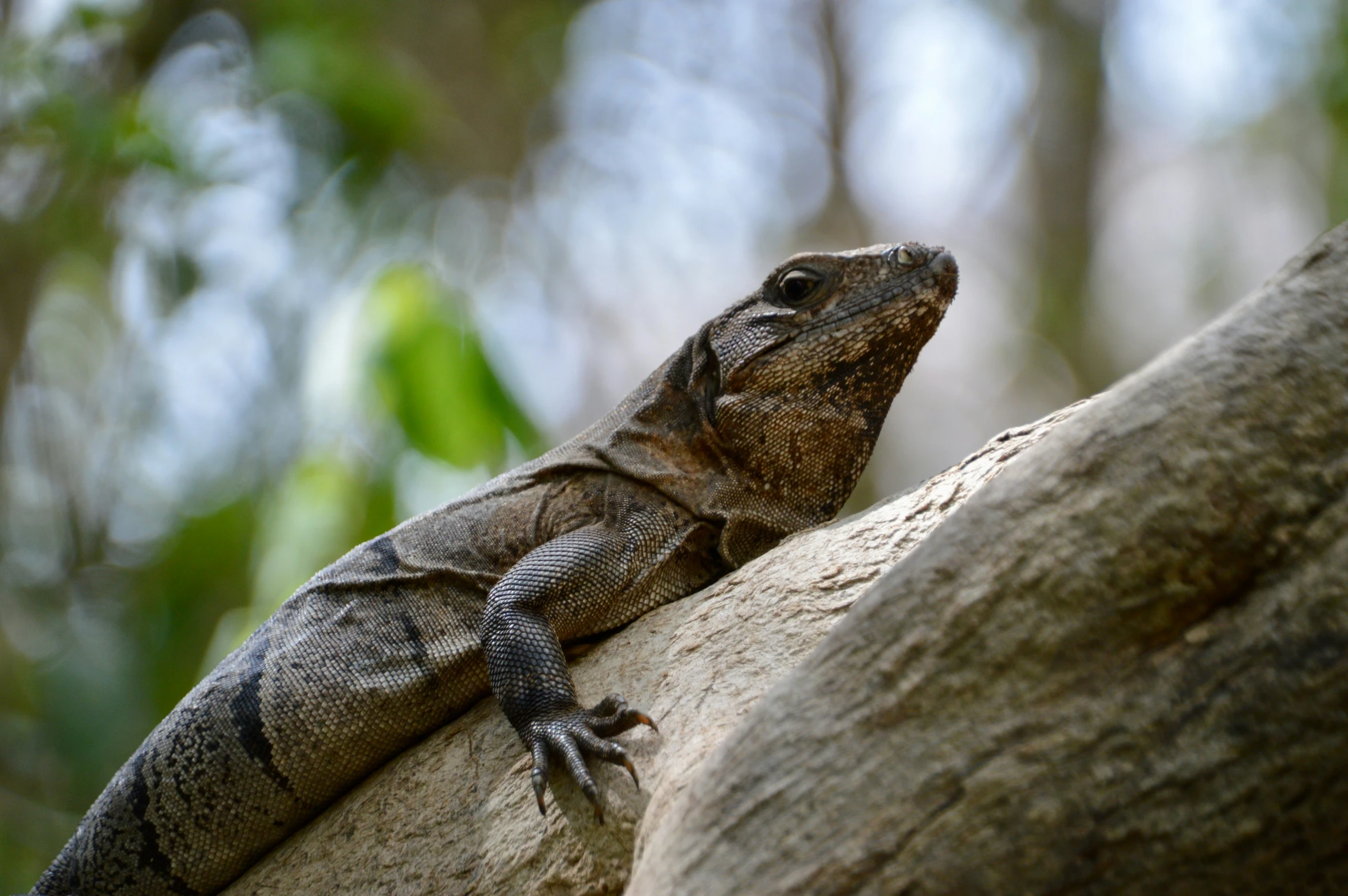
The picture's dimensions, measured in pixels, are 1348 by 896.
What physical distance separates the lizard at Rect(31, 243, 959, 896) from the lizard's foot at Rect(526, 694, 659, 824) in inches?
22.9

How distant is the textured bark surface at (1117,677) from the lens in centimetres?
192

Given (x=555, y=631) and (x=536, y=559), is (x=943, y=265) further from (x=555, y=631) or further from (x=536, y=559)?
(x=555, y=631)

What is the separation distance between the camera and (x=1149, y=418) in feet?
7.18

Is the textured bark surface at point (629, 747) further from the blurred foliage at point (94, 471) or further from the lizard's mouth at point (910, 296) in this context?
the blurred foliage at point (94, 471)

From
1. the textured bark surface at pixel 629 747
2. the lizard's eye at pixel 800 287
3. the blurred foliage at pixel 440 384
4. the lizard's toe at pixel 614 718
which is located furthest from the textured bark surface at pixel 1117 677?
the blurred foliage at pixel 440 384

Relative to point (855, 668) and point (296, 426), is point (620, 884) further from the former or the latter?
point (296, 426)

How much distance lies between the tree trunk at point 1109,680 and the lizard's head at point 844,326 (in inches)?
67.0

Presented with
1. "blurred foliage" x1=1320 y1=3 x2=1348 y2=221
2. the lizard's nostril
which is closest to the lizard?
A: the lizard's nostril

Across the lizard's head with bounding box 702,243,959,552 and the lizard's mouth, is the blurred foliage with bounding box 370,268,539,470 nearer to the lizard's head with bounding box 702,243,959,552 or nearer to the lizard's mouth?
the lizard's head with bounding box 702,243,959,552

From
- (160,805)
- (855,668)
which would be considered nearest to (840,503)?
(855,668)

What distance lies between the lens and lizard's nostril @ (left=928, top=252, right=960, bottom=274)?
4164mm

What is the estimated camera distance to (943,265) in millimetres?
4172

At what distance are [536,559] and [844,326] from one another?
165 centimetres

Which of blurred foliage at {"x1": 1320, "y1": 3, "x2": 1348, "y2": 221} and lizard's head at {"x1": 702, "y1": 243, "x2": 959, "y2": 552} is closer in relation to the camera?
lizard's head at {"x1": 702, "y1": 243, "x2": 959, "y2": 552}
